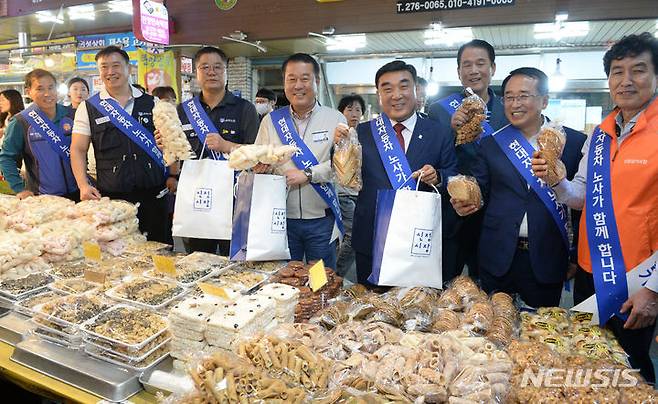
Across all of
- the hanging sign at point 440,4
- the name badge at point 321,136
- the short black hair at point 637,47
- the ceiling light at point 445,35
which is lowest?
the name badge at point 321,136

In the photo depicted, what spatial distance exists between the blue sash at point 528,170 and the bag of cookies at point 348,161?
32.0 inches

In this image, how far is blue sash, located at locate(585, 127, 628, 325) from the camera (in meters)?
2.31

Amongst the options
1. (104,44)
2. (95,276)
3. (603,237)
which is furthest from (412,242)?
(104,44)

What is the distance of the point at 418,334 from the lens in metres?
1.82

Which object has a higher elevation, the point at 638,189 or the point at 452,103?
the point at 452,103

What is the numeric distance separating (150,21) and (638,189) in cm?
844

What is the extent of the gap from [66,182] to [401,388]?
155 inches

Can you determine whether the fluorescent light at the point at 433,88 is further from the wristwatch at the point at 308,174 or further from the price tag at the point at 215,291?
the price tag at the point at 215,291

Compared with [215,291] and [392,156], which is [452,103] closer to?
[392,156]

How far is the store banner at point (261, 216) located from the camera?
2.66 m

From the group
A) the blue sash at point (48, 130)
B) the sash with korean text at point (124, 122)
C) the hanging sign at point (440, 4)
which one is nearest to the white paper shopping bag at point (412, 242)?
the sash with korean text at point (124, 122)

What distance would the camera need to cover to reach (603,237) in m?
2.38

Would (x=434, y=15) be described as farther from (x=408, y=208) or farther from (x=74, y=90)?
(x=408, y=208)

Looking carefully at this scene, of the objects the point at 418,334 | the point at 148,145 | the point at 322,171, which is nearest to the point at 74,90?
the point at 148,145
